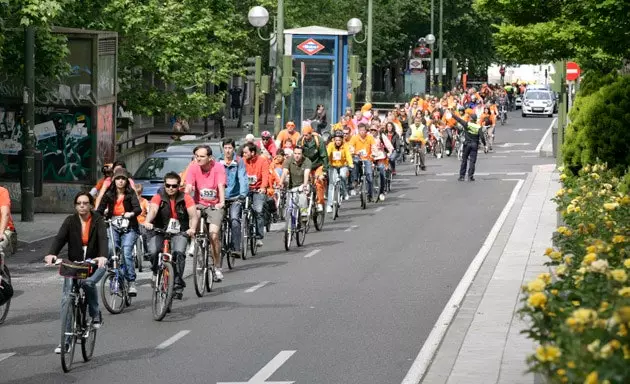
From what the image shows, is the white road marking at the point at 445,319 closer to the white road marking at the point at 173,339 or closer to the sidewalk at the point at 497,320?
the sidewalk at the point at 497,320

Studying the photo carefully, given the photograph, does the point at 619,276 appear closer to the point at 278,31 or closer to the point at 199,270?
the point at 199,270

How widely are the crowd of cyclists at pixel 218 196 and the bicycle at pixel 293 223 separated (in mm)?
102

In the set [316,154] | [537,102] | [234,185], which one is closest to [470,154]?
[316,154]

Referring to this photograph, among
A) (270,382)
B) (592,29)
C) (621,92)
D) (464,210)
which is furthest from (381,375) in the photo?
(464,210)

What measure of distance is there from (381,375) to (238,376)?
118 cm

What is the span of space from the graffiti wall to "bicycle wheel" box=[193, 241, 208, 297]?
12.4 metres

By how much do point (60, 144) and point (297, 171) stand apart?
23.8 ft

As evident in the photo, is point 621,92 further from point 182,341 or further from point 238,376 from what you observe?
point 238,376

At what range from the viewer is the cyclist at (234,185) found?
21578 mm

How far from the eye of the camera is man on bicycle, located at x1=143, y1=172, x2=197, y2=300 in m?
17.2

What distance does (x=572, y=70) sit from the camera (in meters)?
39.4

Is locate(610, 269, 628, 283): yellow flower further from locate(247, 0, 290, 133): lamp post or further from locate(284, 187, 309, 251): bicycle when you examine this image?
locate(247, 0, 290, 133): lamp post

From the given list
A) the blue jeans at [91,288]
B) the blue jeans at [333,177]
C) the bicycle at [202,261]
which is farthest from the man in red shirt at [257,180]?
the blue jeans at [91,288]

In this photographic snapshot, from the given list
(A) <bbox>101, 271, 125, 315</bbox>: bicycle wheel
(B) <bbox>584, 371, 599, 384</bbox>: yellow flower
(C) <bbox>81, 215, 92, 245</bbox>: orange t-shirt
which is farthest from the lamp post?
(B) <bbox>584, 371, 599, 384</bbox>: yellow flower
